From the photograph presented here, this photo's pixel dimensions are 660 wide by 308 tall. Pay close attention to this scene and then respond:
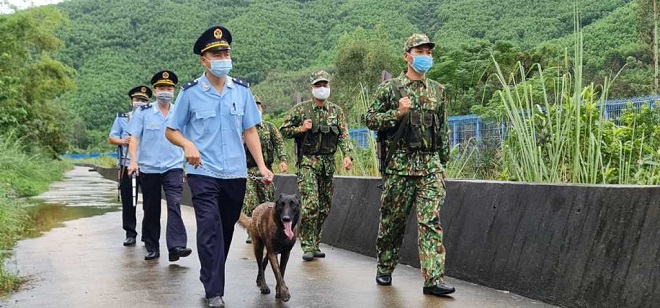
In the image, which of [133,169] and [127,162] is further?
[127,162]

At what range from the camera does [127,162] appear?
1191cm

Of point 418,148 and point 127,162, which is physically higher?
point 418,148

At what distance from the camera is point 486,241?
7.78m

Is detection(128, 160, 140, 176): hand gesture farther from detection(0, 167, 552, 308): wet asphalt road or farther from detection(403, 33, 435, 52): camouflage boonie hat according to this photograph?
detection(403, 33, 435, 52): camouflage boonie hat

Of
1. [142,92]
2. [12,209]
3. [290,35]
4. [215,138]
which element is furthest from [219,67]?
[290,35]

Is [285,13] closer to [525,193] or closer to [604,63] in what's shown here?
[604,63]

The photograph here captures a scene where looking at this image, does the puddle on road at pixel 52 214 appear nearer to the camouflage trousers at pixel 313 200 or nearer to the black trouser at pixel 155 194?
the black trouser at pixel 155 194

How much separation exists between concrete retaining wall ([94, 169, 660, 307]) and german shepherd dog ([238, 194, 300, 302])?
1837 mm

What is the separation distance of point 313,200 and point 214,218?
3.25 m

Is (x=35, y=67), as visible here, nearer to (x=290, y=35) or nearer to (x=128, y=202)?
(x=128, y=202)

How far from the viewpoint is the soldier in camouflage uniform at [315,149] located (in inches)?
395

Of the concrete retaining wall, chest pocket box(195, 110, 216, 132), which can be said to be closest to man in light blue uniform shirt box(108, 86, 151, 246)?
the concrete retaining wall

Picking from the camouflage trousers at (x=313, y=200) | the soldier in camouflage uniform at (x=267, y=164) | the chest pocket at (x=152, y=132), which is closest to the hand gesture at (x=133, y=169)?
the chest pocket at (x=152, y=132)

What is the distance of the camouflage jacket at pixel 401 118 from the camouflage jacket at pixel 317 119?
2.73 meters
